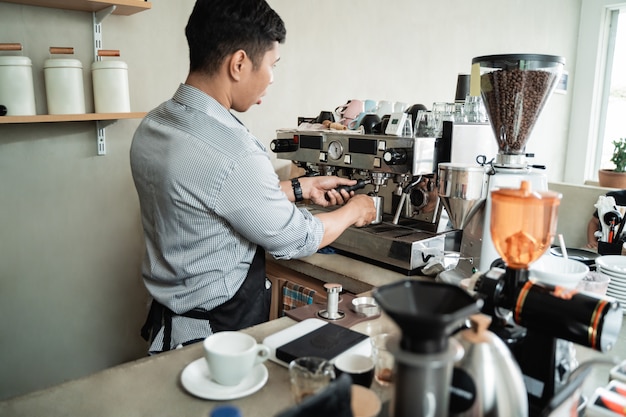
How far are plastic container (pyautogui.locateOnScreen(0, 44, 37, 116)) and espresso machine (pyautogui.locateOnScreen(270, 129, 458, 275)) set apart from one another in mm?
891

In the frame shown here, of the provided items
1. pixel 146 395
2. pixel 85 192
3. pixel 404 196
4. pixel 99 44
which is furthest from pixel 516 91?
pixel 85 192

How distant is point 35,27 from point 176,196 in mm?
1026

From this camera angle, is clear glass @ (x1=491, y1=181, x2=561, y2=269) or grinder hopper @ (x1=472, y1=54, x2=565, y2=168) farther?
grinder hopper @ (x1=472, y1=54, x2=565, y2=168)

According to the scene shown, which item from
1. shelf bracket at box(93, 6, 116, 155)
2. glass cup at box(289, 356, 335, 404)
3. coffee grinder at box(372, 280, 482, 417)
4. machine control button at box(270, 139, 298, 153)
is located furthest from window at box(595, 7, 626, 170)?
coffee grinder at box(372, 280, 482, 417)

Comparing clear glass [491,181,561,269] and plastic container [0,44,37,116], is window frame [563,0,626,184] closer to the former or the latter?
clear glass [491,181,561,269]

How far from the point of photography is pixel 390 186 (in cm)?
196

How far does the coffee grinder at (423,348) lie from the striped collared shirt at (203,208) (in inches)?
27.0

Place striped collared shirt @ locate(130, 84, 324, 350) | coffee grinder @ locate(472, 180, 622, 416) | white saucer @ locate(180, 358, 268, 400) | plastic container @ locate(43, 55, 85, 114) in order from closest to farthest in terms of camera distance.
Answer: coffee grinder @ locate(472, 180, 622, 416), white saucer @ locate(180, 358, 268, 400), striped collared shirt @ locate(130, 84, 324, 350), plastic container @ locate(43, 55, 85, 114)

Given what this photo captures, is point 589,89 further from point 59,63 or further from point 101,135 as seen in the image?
point 59,63

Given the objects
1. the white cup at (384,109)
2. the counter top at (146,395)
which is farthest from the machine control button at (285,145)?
the counter top at (146,395)

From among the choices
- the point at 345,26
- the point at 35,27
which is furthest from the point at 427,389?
the point at 345,26

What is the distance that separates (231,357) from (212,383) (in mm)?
101

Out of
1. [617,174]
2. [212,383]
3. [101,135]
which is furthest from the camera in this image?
[617,174]

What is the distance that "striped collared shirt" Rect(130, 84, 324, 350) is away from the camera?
47.5 inches
